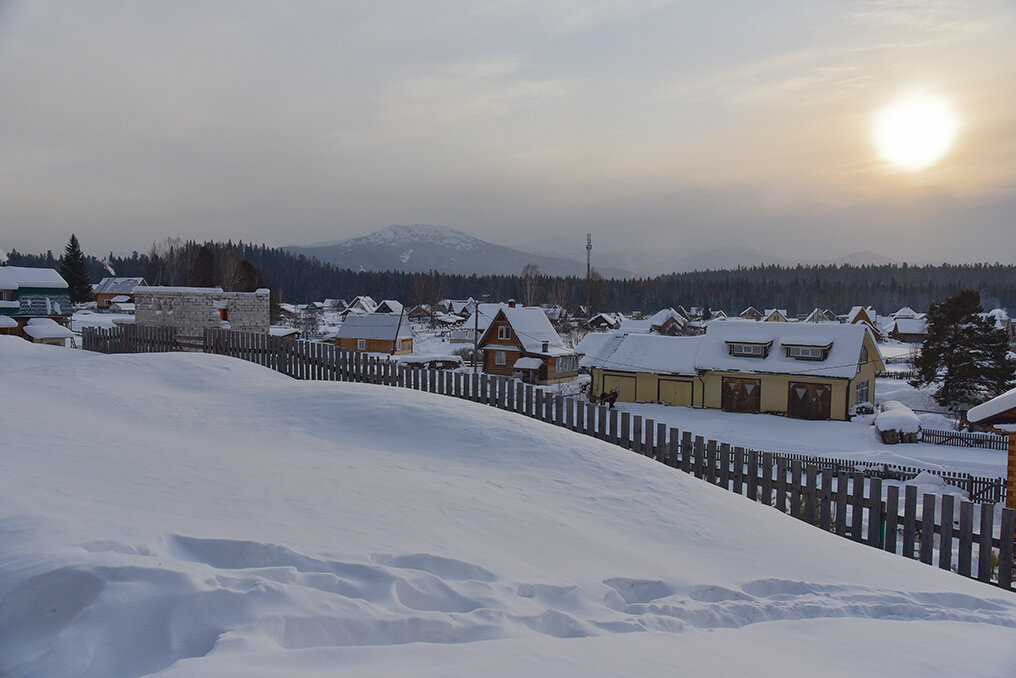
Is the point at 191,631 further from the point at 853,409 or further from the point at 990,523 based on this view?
the point at 853,409

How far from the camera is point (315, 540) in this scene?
403cm

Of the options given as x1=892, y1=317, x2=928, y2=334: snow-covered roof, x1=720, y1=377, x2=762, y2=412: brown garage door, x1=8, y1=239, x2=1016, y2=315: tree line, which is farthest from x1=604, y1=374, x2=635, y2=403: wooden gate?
x1=8, y1=239, x2=1016, y2=315: tree line

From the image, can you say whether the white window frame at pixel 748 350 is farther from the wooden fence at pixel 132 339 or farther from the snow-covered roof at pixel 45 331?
the snow-covered roof at pixel 45 331

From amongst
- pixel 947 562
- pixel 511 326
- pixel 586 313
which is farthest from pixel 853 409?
pixel 586 313

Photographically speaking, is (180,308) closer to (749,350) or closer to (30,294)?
(30,294)

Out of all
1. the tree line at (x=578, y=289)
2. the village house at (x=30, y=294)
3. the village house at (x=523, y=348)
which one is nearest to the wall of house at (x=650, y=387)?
the village house at (x=523, y=348)

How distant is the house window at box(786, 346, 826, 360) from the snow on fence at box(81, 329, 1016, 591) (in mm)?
27211

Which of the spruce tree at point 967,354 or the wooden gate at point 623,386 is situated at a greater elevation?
Answer: the spruce tree at point 967,354

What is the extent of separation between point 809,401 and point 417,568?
35584mm

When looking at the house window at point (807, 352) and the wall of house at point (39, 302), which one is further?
the wall of house at point (39, 302)

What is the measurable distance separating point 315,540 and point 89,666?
1.54 m

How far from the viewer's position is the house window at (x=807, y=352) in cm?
3559

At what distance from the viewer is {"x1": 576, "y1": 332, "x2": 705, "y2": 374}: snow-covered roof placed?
38.9 m

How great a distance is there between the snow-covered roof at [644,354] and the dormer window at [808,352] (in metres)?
5.20
